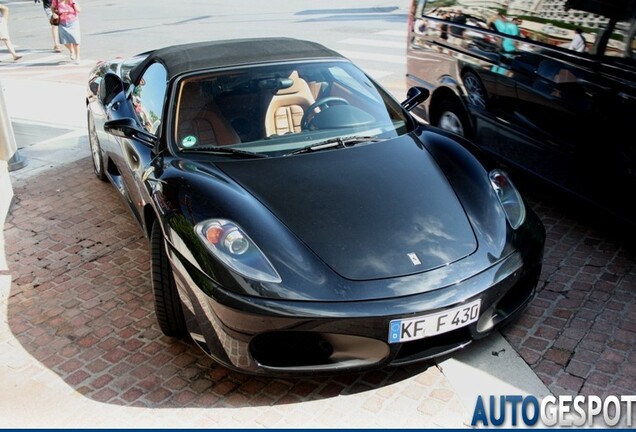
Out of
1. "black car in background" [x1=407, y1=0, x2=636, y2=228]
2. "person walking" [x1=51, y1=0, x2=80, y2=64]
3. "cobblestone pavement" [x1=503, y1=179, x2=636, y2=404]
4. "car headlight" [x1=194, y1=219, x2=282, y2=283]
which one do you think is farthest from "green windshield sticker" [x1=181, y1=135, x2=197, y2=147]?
"person walking" [x1=51, y1=0, x2=80, y2=64]

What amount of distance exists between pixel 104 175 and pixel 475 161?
11.8ft

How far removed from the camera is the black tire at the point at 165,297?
373 cm

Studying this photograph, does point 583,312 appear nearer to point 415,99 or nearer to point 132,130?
point 415,99

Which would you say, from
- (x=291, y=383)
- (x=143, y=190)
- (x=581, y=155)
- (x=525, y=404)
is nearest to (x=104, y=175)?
(x=143, y=190)

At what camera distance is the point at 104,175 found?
629 cm

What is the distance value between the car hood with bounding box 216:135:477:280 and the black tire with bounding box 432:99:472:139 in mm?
2299

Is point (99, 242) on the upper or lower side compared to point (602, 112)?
lower

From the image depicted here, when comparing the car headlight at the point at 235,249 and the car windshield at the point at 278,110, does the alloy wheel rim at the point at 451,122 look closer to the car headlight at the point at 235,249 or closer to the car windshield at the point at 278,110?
the car windshield at the point at 278,110

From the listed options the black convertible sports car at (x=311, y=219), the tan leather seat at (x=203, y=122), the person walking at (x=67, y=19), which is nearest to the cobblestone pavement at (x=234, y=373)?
the black convertible sports car at (x=311, y=219)

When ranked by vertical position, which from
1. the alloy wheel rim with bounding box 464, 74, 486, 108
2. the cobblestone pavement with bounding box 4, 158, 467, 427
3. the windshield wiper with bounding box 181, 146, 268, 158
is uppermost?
the windshield wiper with bounding box 181, 146, 268, 158

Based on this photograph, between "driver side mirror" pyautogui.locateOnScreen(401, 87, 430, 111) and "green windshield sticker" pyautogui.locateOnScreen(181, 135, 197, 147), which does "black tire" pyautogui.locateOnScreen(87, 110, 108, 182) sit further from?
"driver side mirror" pyautogui.locateOnScreen(401, 87, 430, 111)

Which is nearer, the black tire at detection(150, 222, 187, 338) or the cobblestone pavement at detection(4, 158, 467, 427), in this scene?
the cobblestone pavement at detection(4, 158, 467, 427)

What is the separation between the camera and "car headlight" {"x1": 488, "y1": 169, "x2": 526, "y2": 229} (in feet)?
12.2

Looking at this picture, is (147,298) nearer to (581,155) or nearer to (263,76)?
(263,76)
